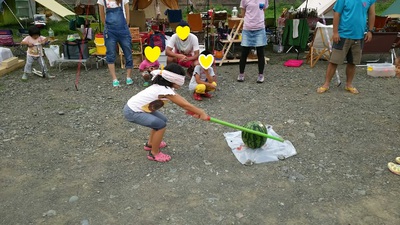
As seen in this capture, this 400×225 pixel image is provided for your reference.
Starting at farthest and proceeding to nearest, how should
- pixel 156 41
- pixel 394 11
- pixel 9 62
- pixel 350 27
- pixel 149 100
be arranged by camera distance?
pixel 394 11 → pixel 156 41 → pixel 9 62 → pixel 350 27 → pixel 149 100

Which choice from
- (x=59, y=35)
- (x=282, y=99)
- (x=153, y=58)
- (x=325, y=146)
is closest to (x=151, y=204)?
(x=325, y=146)

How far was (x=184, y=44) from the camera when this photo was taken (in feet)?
19.3

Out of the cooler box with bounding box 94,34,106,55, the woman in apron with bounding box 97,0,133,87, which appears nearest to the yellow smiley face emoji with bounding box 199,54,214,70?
the woman in apron with bounding box 97,0,133,87

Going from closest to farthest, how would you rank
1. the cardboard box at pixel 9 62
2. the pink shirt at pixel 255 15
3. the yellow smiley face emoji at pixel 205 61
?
1. the yellow smiley face emoji at pixel 205 61
2. the pink shirt at pixel 255 15
3. the cardboard box at pixel 9 62

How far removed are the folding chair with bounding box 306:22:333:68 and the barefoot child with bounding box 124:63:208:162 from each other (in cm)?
477

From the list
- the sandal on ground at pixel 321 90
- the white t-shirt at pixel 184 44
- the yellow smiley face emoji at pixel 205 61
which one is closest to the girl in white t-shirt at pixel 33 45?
the white t-shirt at pixel 184 44

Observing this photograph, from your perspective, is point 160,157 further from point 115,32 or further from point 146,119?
point 115,32

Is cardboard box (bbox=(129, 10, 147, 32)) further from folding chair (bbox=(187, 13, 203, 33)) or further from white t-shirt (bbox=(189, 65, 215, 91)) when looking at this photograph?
white t-shirt (bbox=(189, 65, 215, 91))

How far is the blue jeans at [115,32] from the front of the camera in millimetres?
5578

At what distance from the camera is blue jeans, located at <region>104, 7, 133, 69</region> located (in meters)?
5.58

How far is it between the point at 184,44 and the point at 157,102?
8.83ft

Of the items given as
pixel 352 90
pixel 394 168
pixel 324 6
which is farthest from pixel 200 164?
pixel 324 6

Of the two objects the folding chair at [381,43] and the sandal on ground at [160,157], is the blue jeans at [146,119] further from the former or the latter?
the folding chair at [381,43]

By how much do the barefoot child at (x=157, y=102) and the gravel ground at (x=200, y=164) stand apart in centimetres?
32
